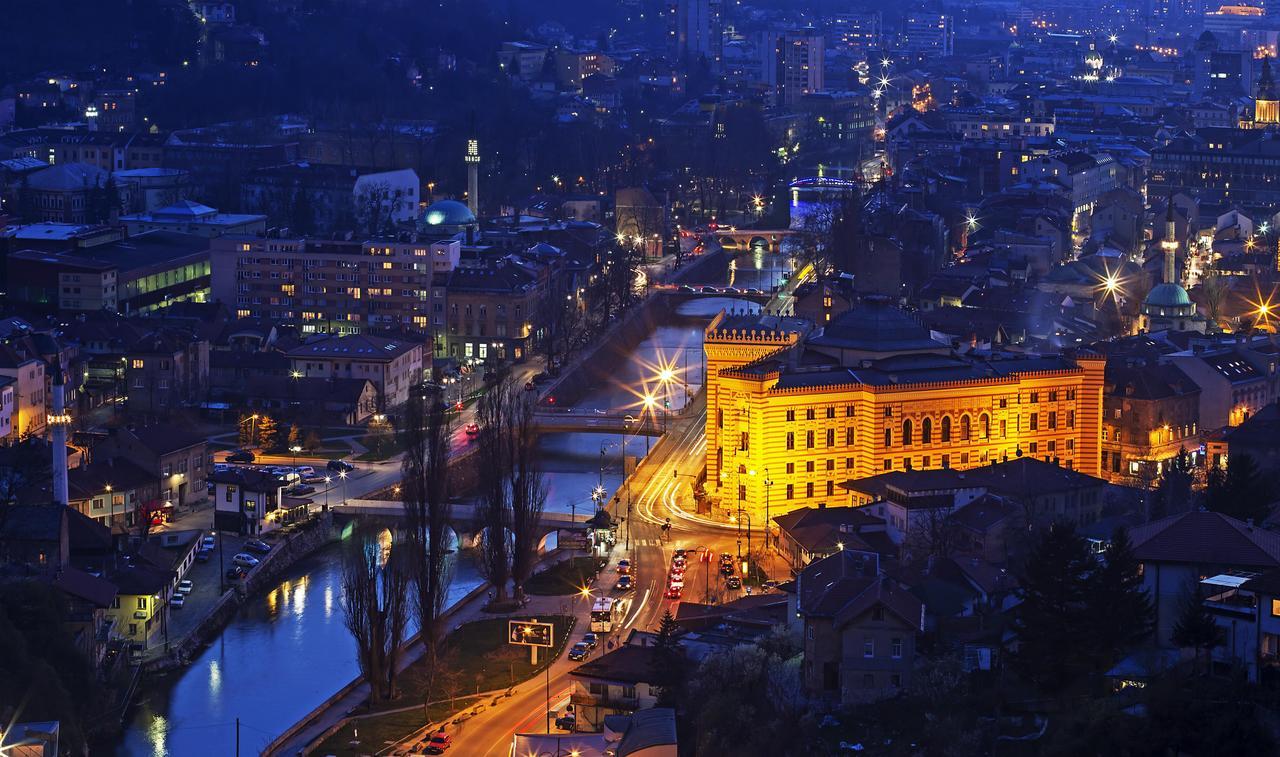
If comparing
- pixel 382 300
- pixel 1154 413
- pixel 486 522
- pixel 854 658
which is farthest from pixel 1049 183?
pixel 854 658

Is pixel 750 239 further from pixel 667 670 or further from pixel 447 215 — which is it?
pixel 667 670

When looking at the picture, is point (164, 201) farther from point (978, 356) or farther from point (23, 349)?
point (978, 356)

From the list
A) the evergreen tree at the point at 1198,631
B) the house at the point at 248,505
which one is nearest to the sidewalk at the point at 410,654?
the house at the point at 248,505

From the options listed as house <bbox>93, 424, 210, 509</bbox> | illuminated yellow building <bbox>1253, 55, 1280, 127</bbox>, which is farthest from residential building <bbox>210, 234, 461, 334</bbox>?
illuminated yellow building <bbox>1253, 55, 1280, 127</bbox>

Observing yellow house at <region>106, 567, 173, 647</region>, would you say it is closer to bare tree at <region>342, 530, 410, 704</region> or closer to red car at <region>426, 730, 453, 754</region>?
bare tree at <region>342, 530, 410, 704</region>

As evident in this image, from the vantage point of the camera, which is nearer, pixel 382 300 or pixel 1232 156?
pixel 382 300

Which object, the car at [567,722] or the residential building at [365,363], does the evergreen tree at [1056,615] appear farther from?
the residential building at [365,363]

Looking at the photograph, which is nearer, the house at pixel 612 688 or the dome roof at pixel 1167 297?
the house at pixel 612 688
